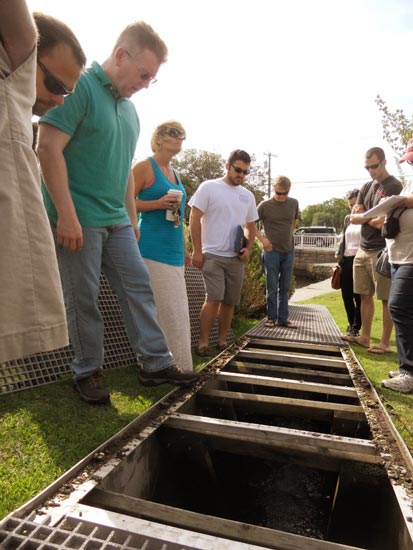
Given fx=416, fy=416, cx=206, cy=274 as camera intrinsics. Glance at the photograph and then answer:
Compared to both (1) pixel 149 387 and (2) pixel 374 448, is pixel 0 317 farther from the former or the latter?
(1) pixel 149 387

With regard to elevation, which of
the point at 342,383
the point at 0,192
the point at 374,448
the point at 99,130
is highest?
the point at 99,130

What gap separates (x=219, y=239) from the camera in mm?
4250

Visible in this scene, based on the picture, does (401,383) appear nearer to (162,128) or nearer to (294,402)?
(294,402)

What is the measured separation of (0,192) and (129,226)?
173 centimetres

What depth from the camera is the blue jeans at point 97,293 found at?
8.13 feet

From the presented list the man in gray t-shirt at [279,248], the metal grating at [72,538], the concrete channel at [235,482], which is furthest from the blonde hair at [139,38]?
the man in gray t-shirt at [279,248]

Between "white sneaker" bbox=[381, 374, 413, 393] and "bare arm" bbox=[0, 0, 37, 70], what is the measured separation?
10.5 feet

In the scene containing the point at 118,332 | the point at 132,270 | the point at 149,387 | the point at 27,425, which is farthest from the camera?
the point at 118,332

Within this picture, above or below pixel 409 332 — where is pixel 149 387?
below

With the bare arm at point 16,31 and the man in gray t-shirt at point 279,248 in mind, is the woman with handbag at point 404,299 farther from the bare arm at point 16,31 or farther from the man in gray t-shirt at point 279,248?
the bare arm at point 16,31

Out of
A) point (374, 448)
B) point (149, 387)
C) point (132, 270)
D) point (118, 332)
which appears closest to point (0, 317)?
point (132, 270)

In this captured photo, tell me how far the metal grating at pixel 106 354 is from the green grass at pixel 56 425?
0.29ft

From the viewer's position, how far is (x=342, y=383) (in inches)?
136

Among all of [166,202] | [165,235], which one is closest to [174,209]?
[166,202]
